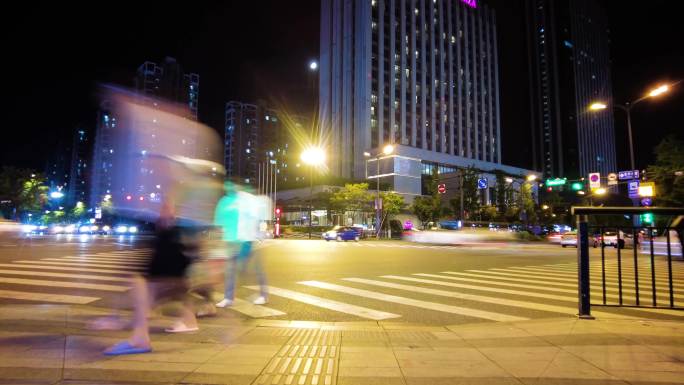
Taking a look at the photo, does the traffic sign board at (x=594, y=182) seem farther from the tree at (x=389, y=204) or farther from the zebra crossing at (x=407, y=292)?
the tree at (x=389, y=204)

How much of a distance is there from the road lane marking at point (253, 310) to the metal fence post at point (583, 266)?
446 centimetres

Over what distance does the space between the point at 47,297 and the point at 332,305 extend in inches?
205

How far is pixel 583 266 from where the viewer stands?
19.6 ft

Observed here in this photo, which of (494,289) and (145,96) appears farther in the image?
(145,96)

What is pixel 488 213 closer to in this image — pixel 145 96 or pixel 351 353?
pixel 145 96

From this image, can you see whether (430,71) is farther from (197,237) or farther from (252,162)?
(197,237)

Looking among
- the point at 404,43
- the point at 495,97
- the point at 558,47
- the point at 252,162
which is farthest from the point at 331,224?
the point at 558,47

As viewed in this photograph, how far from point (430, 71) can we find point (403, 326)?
101m

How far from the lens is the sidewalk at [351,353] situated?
3658 mm

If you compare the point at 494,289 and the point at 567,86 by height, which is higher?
the point at 567,86

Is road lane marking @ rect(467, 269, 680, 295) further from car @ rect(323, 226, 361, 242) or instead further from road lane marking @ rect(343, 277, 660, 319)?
car @ rect(323, 226, 361, 242)

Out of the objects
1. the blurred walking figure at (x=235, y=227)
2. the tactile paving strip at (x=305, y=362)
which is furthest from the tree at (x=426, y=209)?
the tactile paving strip at (x=305, y=362)

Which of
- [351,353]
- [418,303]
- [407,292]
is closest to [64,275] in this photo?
[407,292]

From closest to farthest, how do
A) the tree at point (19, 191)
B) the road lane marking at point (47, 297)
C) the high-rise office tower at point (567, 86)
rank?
the road lane marking at point (47, 297)
the tree at point (19, 191)
the high-rise office tower at point (567, 86)
